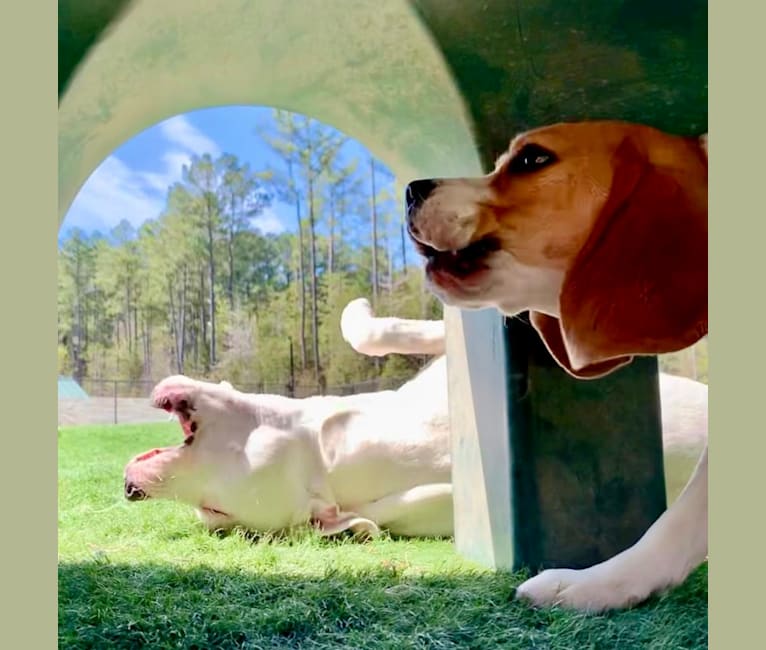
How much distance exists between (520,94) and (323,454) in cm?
106

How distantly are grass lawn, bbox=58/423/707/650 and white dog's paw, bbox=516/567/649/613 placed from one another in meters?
0.02

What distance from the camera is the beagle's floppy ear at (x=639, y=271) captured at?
5.68 ft

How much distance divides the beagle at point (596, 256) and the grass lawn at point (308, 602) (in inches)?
3.0

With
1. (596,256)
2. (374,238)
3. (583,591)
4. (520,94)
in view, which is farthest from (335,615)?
(520,94)

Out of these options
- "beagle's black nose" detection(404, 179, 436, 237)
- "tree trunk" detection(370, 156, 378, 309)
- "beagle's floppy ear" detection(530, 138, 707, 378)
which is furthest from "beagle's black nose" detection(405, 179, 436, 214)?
"tree trunk" detection(370, 156, 378, 309)

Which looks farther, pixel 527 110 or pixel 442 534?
pixel 442 534

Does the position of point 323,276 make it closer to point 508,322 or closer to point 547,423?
A: point 508,322

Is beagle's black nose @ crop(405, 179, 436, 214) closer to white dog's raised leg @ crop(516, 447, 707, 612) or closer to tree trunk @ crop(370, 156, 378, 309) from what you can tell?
tree trunk @ crop(370, 156, 378, 309)

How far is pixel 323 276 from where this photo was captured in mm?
2266

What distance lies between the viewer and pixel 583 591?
68.6 inches

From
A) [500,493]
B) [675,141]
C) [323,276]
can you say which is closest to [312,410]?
[323,276]

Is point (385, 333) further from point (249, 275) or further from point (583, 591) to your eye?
point (583, 591)

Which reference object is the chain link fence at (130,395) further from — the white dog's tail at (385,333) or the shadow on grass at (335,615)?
the shadow on grass at (335,615)

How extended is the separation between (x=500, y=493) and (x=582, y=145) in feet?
2.64
